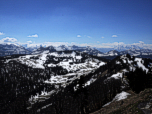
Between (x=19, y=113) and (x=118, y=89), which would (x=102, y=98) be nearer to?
(x=118, y=89)

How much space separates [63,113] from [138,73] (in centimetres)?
7697

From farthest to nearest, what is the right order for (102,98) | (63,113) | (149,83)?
(63,113) < (102,98) < (149,83)

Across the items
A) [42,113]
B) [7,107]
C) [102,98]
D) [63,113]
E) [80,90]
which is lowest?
[7,107]

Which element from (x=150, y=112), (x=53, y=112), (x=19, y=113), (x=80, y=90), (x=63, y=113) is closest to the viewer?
(x=150, y=112)

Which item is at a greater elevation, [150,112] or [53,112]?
[150,112]

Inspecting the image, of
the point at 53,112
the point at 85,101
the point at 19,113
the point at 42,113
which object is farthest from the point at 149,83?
the point at 19,113

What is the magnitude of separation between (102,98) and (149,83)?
45.5 metres

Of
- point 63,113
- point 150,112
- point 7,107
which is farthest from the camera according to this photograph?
point 7,107

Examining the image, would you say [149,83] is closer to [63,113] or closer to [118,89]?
[118,89]

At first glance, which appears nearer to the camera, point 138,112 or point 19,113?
point 138,112

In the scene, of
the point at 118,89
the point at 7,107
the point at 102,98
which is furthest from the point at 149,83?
the point at 7,107

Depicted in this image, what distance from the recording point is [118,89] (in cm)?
10212

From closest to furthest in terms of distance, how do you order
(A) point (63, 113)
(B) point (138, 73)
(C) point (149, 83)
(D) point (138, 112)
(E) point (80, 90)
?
(D) point (138, 112)
(E) point (80, 90)
(C) point (149, 83)
(B) point (138, 73)
(A) point (63, 113)

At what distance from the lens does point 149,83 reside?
5359 cm
